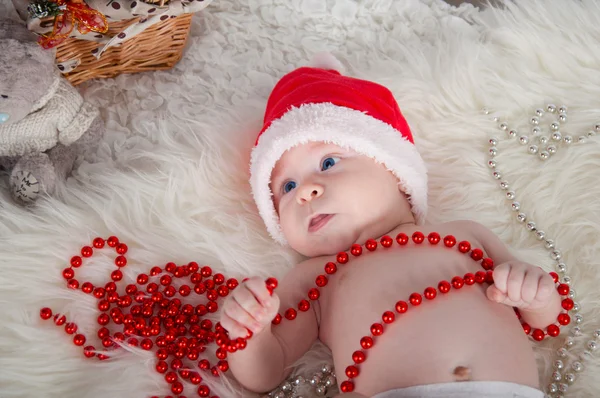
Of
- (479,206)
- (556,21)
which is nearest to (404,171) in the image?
(479,206)

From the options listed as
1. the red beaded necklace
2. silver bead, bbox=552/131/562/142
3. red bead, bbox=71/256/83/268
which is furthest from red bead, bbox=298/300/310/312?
silver bead, bbox=552/131/562/142

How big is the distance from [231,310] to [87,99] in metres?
0.80

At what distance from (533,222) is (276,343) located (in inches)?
23.2

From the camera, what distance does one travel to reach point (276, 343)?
1.05 m

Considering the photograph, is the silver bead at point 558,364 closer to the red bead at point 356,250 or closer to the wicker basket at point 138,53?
the red bead at point 356,250

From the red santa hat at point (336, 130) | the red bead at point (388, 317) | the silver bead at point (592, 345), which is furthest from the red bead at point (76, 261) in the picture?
the silver bead at point (592, 345)

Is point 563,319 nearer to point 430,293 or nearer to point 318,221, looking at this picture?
point 430,293

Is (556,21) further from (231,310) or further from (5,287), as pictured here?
(5,287)

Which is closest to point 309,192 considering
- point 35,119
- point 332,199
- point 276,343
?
point 332,199

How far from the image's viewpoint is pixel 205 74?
5.20ft

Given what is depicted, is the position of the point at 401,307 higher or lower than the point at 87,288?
higher

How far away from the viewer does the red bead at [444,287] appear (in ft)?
3.28

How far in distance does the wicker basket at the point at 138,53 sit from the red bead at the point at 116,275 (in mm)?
505

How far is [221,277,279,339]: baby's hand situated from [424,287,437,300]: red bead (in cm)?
24
